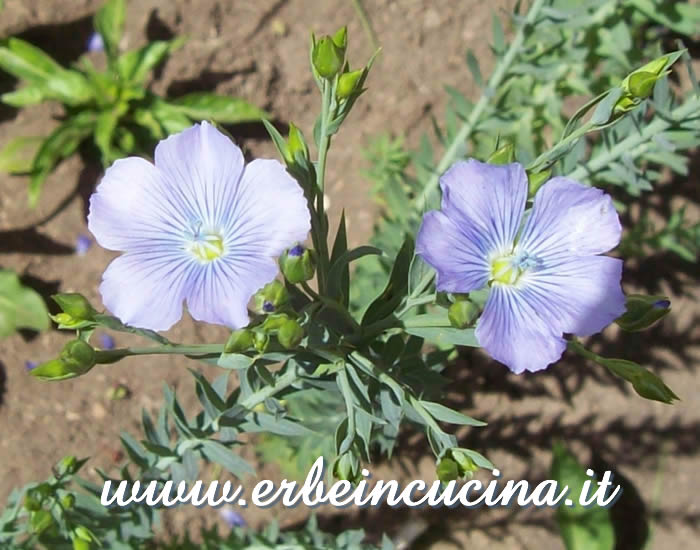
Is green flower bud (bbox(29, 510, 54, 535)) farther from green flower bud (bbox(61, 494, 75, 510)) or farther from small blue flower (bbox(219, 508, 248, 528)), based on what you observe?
small blue flower (bbox(219, 508, 248, 528))

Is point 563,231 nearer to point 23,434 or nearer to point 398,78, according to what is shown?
point 398,78

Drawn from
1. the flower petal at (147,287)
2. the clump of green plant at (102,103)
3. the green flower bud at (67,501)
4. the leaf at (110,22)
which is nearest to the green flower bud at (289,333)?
the flower petal at (147,287)

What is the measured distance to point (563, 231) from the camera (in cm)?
135

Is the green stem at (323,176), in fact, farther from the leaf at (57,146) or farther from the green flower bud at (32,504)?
the leaf at (57,146)

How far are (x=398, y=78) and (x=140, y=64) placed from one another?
3.21ft

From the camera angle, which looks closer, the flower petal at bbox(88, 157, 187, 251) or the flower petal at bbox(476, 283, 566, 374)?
the flower petal at bbox(476, 283, 566, 374)

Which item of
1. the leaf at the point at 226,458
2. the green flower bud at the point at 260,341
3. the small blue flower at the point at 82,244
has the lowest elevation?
the leaf at the point at 226,458

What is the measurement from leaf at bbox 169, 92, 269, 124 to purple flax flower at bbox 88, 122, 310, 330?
1531mm

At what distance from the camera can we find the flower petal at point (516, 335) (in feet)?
4.02

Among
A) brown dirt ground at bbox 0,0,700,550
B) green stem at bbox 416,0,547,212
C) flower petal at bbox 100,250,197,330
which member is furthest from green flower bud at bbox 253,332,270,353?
brown dirt ground at bbox 0,0,700,550

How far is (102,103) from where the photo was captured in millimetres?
2834

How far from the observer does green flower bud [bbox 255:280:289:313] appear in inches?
47.9

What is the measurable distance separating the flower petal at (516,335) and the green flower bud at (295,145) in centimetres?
40

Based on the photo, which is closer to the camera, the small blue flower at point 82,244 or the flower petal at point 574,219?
the flower petal at point 574,219
